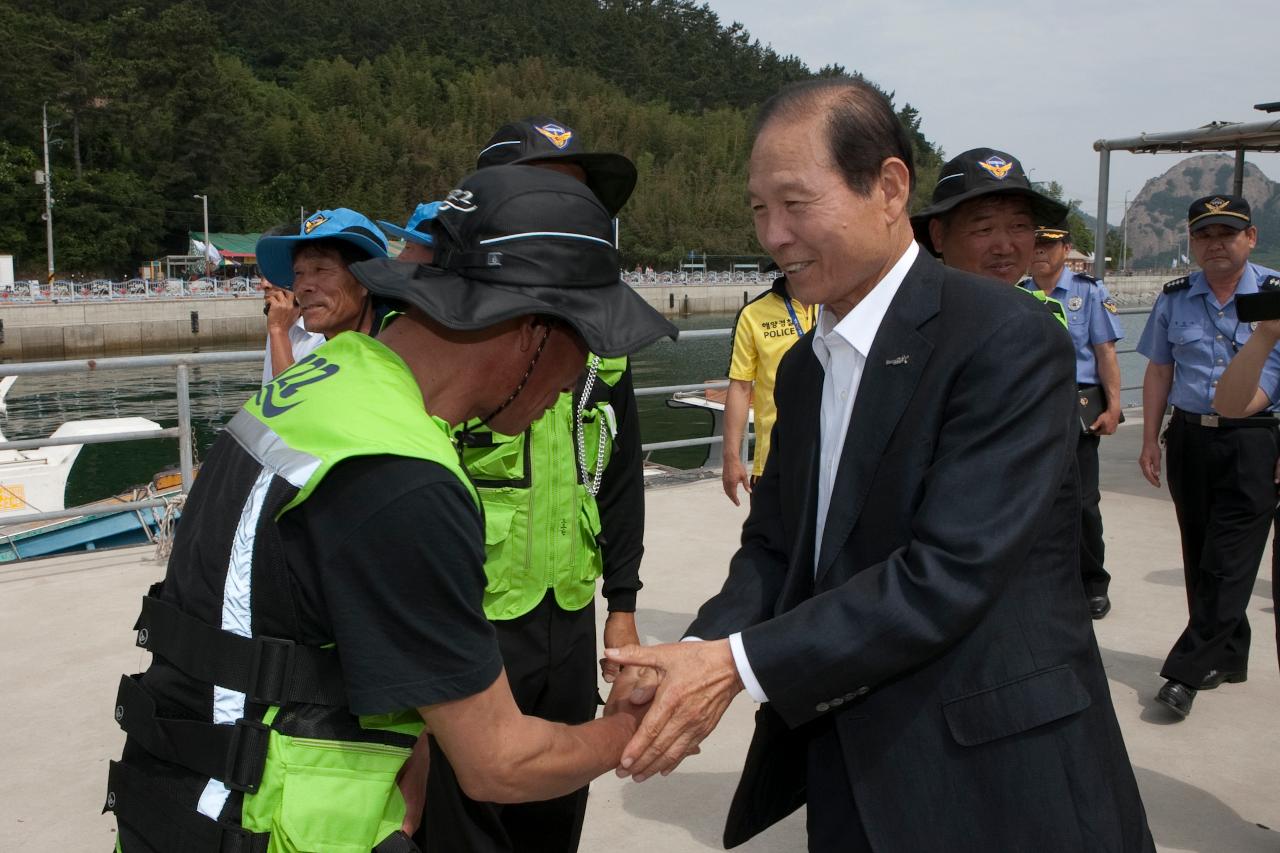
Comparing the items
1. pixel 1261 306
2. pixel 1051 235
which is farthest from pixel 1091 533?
pixel 1261 306

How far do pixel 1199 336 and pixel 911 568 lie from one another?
336cm

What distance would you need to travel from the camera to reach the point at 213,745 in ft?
4.31

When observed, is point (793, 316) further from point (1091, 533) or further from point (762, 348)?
point (1091, 533)

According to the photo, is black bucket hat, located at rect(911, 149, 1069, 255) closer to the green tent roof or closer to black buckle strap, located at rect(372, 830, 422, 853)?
black buckle strap, located at rect(372, 830, 422, 853)

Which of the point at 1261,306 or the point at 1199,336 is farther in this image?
the point at 1199,336

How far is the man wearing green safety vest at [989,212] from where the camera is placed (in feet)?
8.89

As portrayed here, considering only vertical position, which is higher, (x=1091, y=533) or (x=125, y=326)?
(x=1091, y=533)

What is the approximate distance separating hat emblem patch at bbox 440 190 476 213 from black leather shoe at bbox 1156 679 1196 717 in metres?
3.34

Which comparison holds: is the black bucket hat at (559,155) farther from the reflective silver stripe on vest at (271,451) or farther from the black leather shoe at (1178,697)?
the black leather shoe at (1178,697)

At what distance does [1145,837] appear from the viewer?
1.68 m

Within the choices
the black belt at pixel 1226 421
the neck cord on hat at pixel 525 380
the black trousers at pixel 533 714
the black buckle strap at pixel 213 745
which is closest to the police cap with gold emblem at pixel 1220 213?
the black belt at pixel 1226 421

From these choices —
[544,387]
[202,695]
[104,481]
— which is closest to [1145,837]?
[544,387]

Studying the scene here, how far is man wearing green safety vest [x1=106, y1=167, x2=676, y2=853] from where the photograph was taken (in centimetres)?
126

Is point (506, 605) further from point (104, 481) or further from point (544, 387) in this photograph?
point (104, 481)
